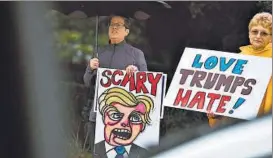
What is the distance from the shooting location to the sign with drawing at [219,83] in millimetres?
2791

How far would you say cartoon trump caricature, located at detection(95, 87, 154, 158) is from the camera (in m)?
2.92


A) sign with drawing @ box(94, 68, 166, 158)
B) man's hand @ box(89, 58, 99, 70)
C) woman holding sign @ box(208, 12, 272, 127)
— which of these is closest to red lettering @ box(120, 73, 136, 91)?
sign with drawing @ box(94, 68, 166, 158)

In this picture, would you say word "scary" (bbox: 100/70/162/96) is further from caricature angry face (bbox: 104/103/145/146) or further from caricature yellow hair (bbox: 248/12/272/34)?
caricature yellow hair (bbox: 248/12/272/34)

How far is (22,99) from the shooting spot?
2.99 meters

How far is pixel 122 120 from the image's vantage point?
2.96 metres

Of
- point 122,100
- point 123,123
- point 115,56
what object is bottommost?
point 123,123

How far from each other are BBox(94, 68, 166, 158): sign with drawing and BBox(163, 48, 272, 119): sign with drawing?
0.09 m

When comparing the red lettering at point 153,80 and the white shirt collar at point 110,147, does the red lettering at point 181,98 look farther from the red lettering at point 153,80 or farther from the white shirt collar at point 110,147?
the white shirt collar at point 110,147

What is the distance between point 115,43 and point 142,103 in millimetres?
332

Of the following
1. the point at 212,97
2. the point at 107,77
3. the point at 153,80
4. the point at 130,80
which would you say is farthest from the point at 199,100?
the point at 107,77

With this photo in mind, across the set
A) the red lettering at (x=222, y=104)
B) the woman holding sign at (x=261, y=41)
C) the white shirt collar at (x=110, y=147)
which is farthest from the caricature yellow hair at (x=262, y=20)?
the white shirt collar at (x=110, y=147)

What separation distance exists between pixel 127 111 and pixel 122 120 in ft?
0.19

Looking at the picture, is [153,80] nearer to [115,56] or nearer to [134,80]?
[134,80]

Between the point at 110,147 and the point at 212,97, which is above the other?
the point at 212,97
